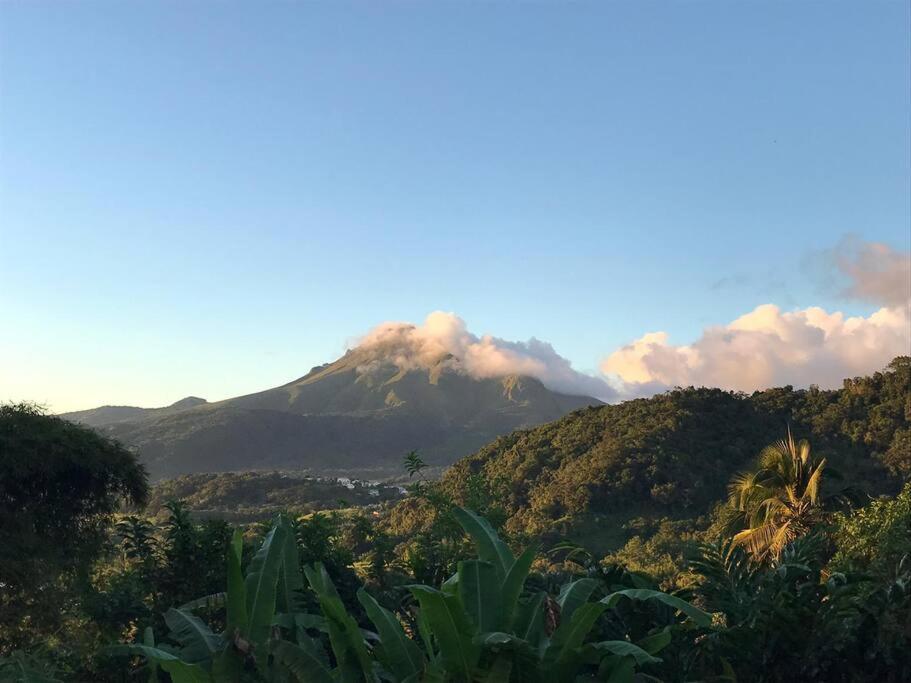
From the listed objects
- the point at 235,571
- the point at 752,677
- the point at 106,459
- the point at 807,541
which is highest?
the point at 106,459

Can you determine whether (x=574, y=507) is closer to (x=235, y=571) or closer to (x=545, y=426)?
(x=545, y=426)

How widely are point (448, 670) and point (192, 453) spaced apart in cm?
14656

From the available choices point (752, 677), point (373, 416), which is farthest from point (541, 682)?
point (373, 416)

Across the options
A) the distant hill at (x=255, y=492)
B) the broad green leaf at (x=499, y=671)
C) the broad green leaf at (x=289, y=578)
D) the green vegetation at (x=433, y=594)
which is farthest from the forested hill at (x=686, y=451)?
the broad green leaf at (x=499, y=671)

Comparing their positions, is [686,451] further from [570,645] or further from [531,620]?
[570,645]

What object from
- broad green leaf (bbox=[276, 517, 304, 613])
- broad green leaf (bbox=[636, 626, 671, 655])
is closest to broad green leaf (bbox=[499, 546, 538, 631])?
broad green leaf (bbox=[636, 626, 671, 655])

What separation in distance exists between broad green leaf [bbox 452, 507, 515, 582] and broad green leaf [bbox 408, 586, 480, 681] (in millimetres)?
1092

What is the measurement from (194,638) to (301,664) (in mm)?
1191

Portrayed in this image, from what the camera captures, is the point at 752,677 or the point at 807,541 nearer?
the point at 752,677

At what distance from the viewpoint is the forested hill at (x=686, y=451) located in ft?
153

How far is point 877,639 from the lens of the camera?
803cm

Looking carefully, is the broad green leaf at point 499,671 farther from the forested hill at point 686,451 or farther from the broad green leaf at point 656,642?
the forested hill at point 686,451

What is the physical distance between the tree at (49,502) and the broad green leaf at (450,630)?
10.5 m

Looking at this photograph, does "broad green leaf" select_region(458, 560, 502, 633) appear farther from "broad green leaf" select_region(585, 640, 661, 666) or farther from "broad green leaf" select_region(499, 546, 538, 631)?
"broad green leaf" select_region(585, 640, 661, 666)
